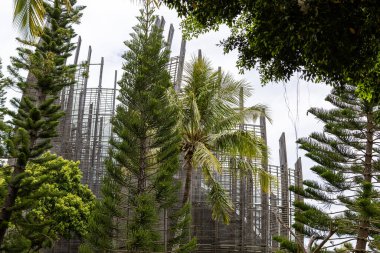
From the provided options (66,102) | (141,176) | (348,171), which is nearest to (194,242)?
(141,176)

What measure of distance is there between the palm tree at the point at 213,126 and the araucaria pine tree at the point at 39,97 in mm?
3038

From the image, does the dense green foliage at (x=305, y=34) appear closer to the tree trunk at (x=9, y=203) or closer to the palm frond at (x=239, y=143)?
the palm frond at (x=239, y=143)

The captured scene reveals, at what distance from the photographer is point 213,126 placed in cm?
1184

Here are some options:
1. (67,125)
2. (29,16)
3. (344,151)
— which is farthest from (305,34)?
(67,125)

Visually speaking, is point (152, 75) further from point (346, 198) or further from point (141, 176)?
point (346, 198)

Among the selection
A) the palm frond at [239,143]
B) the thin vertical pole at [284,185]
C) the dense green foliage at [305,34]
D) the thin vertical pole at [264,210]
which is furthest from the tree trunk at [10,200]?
the dense green foliage at [305,34]

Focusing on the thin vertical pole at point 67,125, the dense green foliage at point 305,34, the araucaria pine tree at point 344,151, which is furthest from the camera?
the thin vertical pole at point 67,125

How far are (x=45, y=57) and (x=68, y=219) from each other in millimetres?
4429

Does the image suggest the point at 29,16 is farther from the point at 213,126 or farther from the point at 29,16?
the point at 213,126

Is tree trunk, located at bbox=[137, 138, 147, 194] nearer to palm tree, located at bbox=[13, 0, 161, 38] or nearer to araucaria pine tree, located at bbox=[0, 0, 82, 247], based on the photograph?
araucaria pine tree, located at bbox=[0, 0, 82, 247]

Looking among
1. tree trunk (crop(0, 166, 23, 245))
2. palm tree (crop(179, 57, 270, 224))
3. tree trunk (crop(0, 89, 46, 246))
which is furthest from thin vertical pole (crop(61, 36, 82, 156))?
palm tree (crop(179, 57, 270, 224))

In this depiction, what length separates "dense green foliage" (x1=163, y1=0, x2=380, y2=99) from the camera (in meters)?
4.25

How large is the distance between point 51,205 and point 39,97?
329 cm

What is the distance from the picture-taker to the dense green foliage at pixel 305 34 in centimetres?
425
